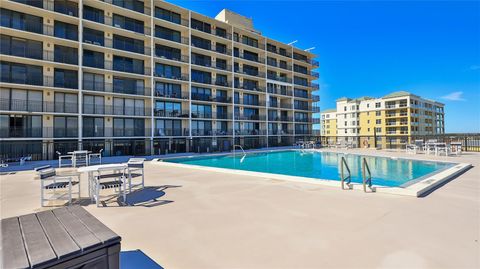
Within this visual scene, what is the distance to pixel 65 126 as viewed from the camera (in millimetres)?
19109

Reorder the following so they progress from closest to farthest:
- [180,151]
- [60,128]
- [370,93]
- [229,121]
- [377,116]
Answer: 1. [60,128]
2. [180,151]
3. [229,121]
4. [377,116]
5. [370,93]

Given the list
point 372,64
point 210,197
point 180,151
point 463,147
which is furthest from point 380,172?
point 372,64

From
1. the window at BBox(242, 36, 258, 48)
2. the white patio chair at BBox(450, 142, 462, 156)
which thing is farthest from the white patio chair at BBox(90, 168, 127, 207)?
the window at BBox(242, 36, 258, 48)

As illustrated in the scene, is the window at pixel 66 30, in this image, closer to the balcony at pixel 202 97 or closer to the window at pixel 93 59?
the window at pixel 93 59

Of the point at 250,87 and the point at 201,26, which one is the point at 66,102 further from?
the point at 250,87

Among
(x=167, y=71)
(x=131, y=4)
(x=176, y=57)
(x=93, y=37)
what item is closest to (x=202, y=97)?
(x=167, y=71)

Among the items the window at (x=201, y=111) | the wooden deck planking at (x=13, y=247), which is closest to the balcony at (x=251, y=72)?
the window at (x=201, y=111)

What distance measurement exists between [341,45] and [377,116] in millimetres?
31547

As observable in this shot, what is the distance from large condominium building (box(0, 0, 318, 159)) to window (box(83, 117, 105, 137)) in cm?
7

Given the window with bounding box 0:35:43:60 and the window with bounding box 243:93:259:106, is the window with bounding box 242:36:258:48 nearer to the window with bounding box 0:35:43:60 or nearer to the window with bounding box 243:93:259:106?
the window with bounding box 243:93:259:106

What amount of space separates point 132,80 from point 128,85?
0.66 m

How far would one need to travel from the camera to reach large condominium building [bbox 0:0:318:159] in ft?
58.3

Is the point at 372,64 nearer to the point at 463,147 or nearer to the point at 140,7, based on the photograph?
the point at 463,147

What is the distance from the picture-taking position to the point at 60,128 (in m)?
18.8
